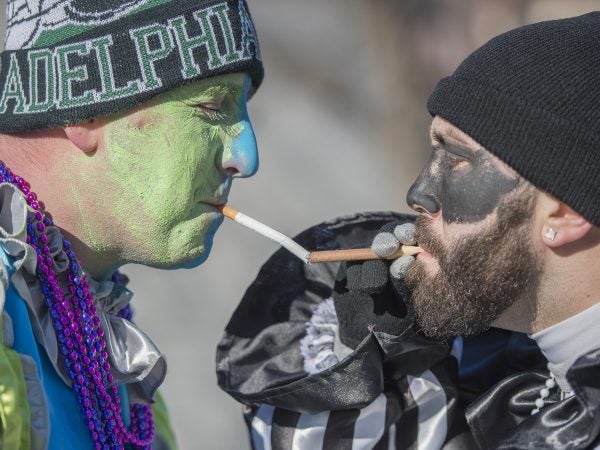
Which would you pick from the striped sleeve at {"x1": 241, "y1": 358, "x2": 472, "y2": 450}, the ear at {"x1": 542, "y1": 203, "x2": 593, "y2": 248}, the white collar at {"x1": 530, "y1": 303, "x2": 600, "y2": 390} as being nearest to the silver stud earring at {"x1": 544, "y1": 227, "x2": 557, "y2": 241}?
the ear at {"x1": 542, "y1": 203, "x2": 593, "y2": 248}

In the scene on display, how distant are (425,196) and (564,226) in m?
0.36

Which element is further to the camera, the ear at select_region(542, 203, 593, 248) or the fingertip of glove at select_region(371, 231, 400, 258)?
the fingertip of glove at select_region(371, 231, 400, 258)

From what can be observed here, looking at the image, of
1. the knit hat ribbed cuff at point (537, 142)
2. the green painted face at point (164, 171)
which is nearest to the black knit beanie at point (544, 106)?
the knit hat ribbed cuff at point (537, 142)

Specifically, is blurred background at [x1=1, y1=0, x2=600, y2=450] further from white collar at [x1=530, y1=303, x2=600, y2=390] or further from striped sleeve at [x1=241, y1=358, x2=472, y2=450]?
white collar at [x1=530, y1=303, x2=600, y2=390]

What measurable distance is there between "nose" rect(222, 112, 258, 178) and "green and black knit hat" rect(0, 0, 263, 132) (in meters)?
0.20

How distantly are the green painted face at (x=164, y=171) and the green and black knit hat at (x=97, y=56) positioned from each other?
2.2 inches

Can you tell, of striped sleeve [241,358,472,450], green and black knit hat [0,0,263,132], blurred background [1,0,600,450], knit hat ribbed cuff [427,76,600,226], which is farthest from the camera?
blurred background [1,0,600,450]

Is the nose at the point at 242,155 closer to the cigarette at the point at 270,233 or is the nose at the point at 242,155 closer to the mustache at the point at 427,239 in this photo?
the cigarette at the point at 270,233

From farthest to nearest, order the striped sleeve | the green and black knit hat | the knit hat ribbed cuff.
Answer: the striped sleeve
the green and black knit hat
the knit hat ribbed cuff

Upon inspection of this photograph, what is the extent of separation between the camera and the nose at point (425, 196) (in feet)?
7.57

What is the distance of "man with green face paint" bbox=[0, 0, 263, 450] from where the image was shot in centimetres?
215

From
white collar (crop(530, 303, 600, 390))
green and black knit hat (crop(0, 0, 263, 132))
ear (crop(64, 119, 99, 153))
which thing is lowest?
white collar (crop(530, 303, 600, 390))

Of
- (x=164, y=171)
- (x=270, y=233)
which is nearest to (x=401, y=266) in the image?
(x=270, y=233)

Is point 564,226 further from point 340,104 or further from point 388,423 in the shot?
point 340,104
